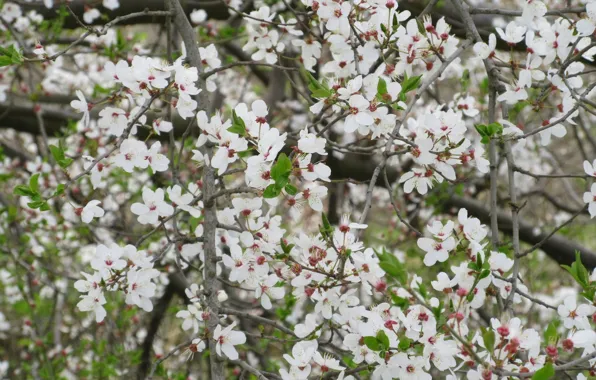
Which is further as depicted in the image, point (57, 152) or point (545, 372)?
point (57, 152)

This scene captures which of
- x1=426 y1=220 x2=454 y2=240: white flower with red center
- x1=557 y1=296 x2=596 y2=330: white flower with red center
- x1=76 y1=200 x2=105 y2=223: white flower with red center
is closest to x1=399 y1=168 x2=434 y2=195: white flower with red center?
x1=426 y1=220 x2=454 y2=240: white flower with red center

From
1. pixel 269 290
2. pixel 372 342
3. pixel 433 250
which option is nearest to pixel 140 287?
pixel 269 290

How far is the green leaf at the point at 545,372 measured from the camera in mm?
1410

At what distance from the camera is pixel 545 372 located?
1.42 meters

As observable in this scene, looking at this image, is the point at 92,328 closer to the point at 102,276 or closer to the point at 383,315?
the point at 102,276

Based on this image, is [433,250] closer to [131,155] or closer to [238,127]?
[238,127]

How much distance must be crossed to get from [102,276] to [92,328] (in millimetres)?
3050

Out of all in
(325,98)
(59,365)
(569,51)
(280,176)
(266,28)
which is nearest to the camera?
(280,176)

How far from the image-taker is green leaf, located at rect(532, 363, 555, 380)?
55.5 inches

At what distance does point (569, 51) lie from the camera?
84.0 inches

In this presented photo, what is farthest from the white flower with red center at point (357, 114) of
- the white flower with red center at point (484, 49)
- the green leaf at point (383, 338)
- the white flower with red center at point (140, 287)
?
the white flower with red center at point (140, 287)

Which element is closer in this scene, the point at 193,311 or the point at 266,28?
the point at 193,311

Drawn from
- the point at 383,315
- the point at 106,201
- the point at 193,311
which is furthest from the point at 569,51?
the point at 106,201

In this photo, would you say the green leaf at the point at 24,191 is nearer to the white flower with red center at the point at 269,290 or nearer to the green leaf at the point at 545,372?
the white flower with red center at the point at 269,290
